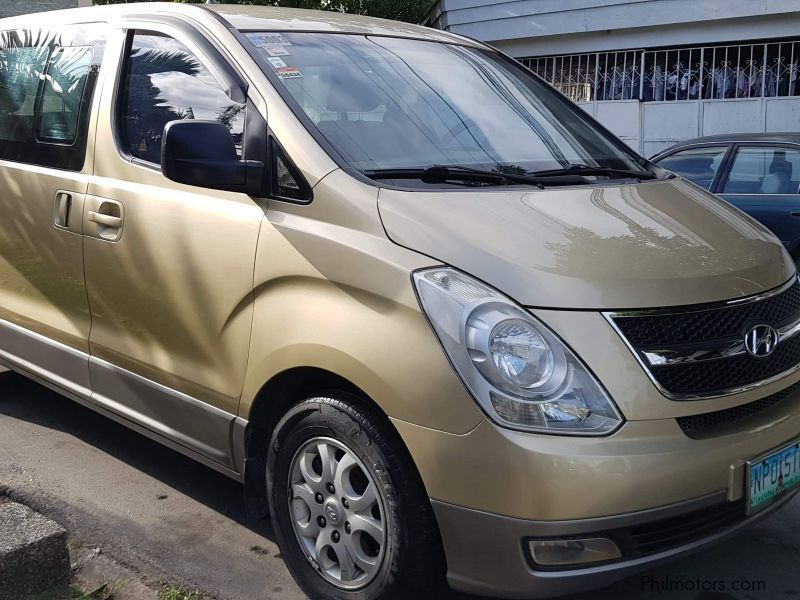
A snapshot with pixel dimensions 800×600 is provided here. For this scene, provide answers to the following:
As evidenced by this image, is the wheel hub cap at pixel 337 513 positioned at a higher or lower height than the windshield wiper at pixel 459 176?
lower

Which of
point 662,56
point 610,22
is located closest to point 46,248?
point 610,22

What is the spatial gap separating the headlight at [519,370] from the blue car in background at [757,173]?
5407mm

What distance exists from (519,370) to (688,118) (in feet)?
40.1

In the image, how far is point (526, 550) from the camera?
2.40m

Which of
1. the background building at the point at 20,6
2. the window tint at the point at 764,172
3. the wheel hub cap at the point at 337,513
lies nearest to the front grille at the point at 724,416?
the wheel hub cap at the point at 337,513

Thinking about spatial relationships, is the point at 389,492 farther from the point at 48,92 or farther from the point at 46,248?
the point at 48,92

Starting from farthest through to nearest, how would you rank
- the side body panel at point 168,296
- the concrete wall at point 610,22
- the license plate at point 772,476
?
1. the concrete wall at point 610,22
2. the side body panel at point 168,296
3. the license plate at point 772,476

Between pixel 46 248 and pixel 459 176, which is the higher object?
pixel 459 176

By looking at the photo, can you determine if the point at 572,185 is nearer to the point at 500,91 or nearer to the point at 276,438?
the point at 500,91

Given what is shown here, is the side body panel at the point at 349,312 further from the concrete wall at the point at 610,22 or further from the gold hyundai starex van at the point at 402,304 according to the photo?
the concrete wall at the point at 610,22

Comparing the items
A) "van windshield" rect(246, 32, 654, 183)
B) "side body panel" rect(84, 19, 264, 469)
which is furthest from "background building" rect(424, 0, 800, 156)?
"side body panel" rect(84, 19, 264, 469)

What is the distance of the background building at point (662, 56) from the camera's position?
12.7m

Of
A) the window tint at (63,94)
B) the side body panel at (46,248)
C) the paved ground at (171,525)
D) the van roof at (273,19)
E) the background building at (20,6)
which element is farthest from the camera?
the background building at (20,6)

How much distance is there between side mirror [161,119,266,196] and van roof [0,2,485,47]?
0.61m
